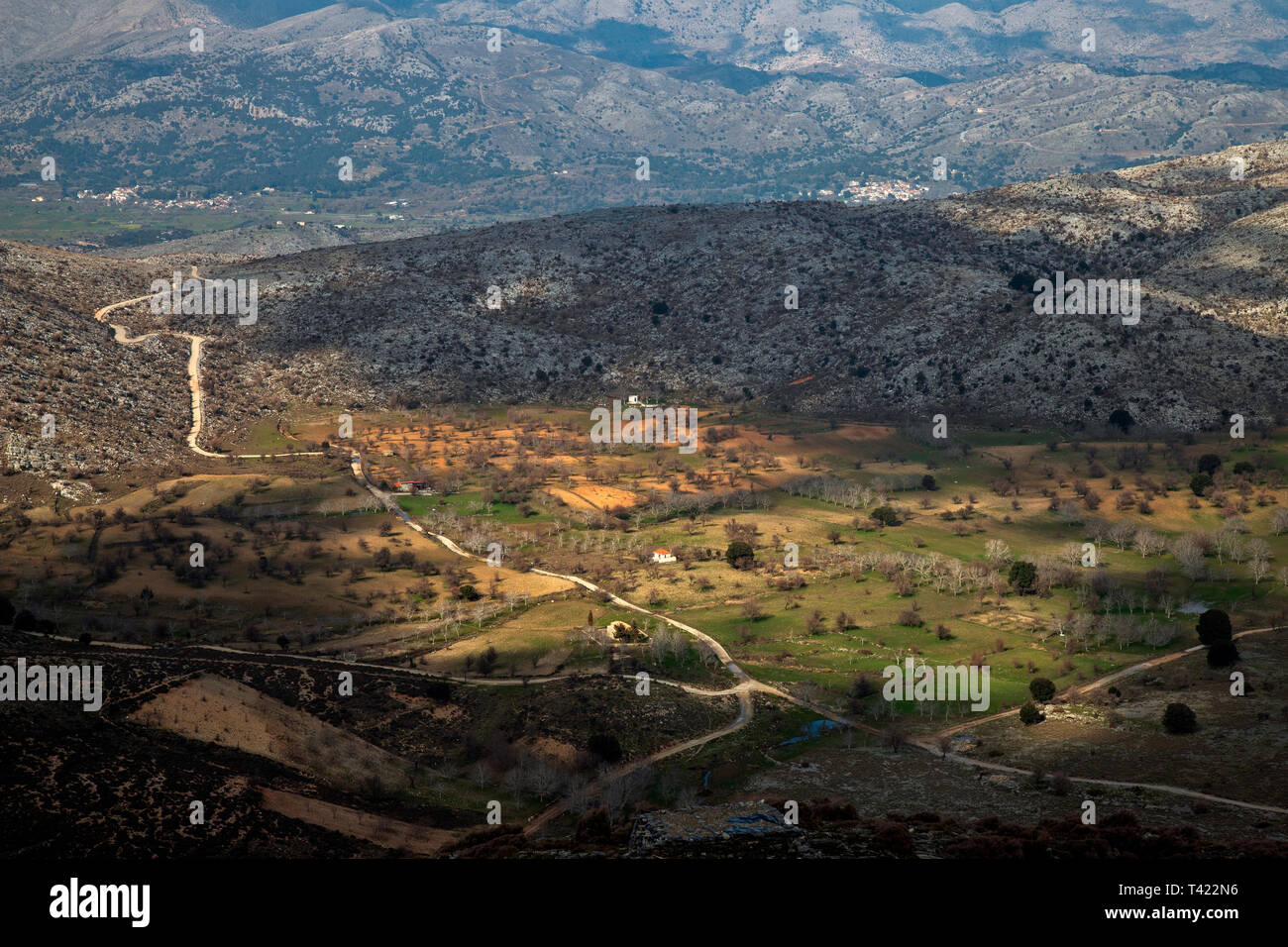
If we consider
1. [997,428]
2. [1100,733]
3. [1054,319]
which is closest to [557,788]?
[1100,733]

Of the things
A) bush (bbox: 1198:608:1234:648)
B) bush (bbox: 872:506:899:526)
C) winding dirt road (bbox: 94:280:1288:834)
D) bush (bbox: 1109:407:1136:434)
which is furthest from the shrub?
bush (bbox: 1198:608:1234:648)

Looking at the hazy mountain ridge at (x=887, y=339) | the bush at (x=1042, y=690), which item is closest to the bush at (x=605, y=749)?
the bush at (x=1042, y=690)

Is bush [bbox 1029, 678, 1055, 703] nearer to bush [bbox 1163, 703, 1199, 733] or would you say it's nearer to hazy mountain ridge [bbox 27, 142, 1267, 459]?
bush [bbox 1163, 703, 1199, 733]

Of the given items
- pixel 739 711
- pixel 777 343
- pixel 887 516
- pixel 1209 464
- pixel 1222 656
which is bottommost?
pixel 739 711

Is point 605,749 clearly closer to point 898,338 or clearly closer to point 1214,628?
point 1214,628

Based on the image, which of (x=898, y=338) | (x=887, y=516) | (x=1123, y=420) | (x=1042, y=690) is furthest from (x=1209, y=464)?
(x=1042, y=690)

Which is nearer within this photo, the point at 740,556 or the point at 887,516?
the point at 740,556

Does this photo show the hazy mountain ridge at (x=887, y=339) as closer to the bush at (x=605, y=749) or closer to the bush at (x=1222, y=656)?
the bush at (x=1222, y=656)
